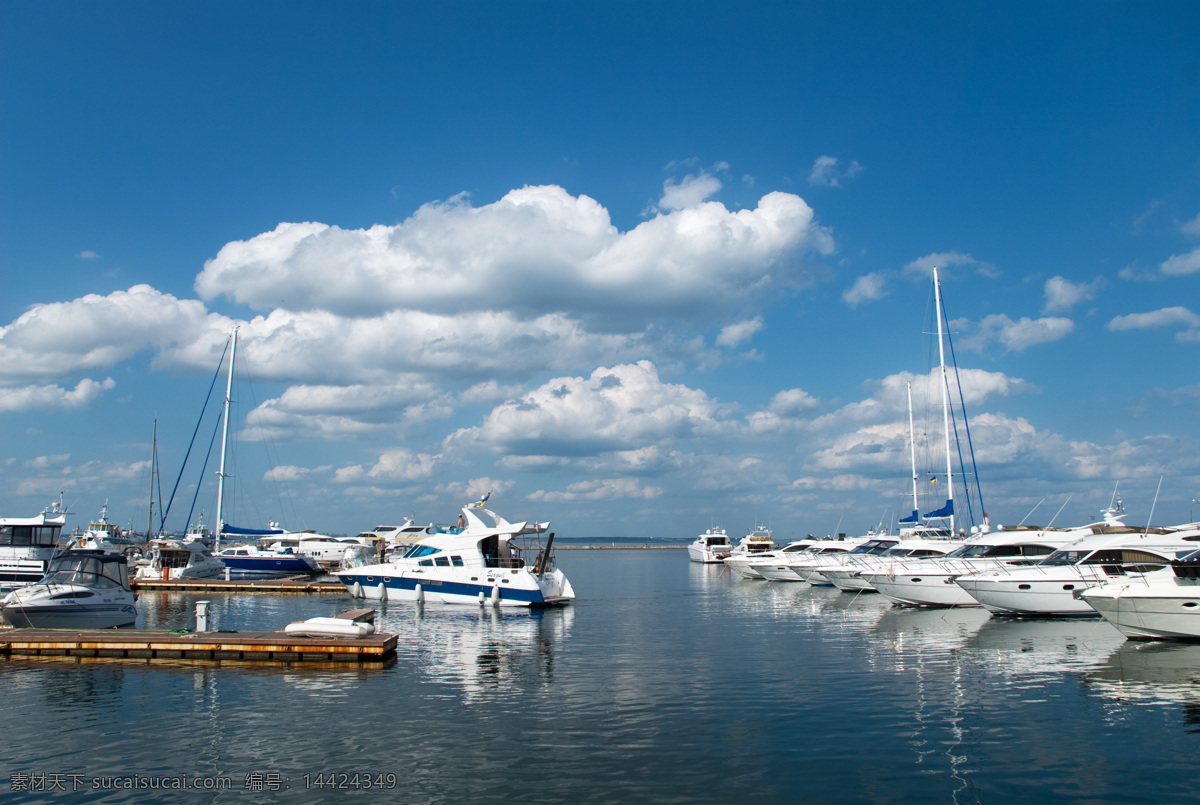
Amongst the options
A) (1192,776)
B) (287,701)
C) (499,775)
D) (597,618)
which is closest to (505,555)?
(597,618)

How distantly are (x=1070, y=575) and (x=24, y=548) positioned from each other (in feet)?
148

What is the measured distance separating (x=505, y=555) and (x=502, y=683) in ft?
63.8

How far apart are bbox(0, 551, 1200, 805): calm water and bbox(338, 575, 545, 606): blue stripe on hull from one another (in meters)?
9.75

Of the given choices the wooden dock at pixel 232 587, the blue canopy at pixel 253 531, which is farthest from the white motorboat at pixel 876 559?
the blue canopy at pixel 253 531

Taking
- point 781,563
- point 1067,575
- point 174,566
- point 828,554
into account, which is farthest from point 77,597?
point 828,554

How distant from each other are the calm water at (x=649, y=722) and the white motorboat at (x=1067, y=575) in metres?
2.38

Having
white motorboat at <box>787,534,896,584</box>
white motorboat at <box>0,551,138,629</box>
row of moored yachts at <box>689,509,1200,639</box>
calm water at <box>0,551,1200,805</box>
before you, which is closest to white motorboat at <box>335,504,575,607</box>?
calm water at <box>0,551,1200,805</box>

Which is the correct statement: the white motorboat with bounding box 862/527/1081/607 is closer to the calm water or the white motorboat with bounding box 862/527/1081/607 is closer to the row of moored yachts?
the row of moored yachts

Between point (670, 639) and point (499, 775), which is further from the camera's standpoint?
point (670, 639)

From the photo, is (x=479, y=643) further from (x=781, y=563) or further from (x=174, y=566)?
(x=174, y=566)

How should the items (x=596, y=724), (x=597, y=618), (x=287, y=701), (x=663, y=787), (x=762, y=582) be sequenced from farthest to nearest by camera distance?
(x=762, y=582) → (x=597, y=618) → (x=287, y=701) → (x=596, y=724) → (x=663, y=787)

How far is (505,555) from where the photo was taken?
3981 centimetres

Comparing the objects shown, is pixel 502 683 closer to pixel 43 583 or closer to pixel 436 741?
pixel 436 741

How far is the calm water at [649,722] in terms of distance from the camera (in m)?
12.6
